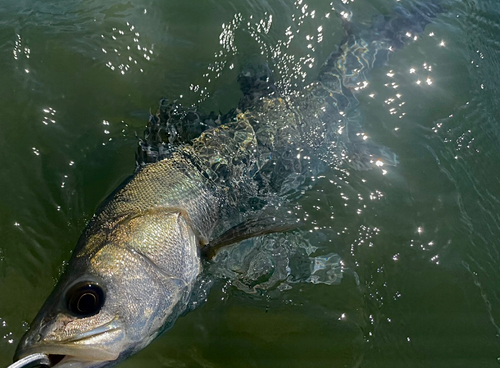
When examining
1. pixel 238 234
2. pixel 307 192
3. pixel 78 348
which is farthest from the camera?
pixel 307 192

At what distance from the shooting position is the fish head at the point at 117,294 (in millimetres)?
1980

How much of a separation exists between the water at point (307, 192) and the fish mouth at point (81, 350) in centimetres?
85

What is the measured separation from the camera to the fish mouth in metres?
1.92

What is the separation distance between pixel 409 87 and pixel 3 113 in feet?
11.7

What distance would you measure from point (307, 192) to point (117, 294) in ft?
5.69

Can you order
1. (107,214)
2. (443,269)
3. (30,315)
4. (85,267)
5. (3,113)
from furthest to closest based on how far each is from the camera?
(3,113), (443,269), (30,315), (107,214), (85,267)

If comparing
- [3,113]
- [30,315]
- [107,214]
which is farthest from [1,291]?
[3,113]

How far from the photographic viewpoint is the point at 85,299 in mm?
2104

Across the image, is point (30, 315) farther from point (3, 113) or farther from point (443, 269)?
point (443, 269)

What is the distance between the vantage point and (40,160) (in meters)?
3.29

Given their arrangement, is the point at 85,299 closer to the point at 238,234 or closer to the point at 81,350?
the point at 81,350

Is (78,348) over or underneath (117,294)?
underneath

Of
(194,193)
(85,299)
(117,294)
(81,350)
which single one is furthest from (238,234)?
(81,350)

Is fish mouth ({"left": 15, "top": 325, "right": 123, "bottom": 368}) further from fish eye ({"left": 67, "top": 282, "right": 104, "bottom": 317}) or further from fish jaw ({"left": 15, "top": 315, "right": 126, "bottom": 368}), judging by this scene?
fish eye ({"left": 67, "top": 282, "right": 104, "bottom": 317})
